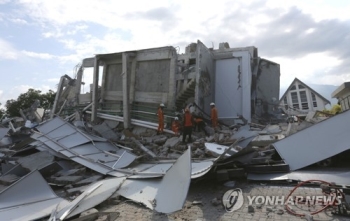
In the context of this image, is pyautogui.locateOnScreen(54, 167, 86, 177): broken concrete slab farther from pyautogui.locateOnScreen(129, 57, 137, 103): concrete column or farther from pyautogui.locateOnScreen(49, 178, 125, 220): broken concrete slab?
pyautogui.locateOnScreen(129, 57, 137, 103): concrete column

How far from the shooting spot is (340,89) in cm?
1477

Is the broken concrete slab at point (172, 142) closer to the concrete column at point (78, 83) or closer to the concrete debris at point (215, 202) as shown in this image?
the concrete debris at point (215, 202)

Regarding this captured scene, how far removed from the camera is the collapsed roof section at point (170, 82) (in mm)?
11969

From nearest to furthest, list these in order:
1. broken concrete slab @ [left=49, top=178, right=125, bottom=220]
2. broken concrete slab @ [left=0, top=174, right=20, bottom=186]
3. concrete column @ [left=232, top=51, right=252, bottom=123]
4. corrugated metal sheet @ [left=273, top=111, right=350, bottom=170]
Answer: broken concrete slab @ [left=49, top=178, right=125, bottom=220] → corrugated metal sheet @ [left=273, top=111, right=350, bottom=170] → broken concrete slab @ [left=0, top=174, right=20, bottom=186] → concrete column @ [left=232, top=51, right=252, bottom=123]

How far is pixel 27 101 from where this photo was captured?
33438 mm

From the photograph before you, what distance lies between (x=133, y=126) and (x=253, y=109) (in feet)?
20.6

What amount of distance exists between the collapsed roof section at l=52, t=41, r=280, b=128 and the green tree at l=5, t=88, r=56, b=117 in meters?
20.5

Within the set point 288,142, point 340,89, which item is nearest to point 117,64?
point 288,142

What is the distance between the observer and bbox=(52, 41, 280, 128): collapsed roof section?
39.3 feet

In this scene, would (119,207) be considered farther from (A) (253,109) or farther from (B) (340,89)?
(B) (340,89)

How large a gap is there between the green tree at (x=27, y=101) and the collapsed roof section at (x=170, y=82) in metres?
20.5

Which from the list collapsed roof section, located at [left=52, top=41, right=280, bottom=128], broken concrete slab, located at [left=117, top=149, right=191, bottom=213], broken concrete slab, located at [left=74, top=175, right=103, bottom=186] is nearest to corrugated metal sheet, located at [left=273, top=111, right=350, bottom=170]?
broken concrete slab, located at [left=117, top=149, right=191, bottom=213]

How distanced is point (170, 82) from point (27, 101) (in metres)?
27.2

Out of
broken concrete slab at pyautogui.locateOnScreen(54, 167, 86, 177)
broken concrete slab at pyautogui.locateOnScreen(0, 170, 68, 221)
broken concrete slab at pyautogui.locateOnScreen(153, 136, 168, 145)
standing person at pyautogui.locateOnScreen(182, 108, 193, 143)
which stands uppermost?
standing person at pyautogui.locateOnScreen(182, 108, 193, 143)
